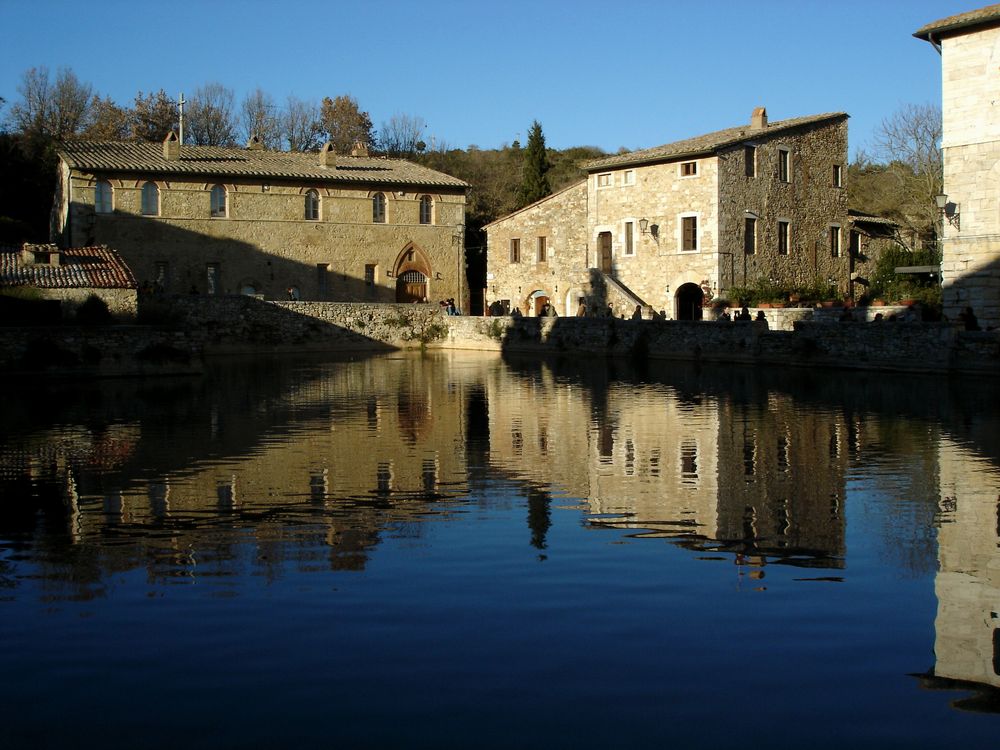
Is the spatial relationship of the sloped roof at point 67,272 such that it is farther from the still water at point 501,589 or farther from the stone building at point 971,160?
the stone building at point 971,160

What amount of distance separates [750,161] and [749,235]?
2855mm

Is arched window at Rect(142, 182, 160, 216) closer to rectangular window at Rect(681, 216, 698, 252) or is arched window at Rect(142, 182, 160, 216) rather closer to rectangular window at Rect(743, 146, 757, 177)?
rectangular window at Rect(681, 216, 698, 252)

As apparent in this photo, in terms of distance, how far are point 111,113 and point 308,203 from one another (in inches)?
723

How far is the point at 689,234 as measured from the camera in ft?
137

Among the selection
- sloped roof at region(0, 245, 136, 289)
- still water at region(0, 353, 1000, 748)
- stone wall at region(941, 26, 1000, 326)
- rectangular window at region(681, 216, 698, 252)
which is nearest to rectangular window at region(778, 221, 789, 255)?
rectangular window at region(681, 216, 698, 252)

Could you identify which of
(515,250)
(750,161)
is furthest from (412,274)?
(750,161)

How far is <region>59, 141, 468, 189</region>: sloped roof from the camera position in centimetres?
4528

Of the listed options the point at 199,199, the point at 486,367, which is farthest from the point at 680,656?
the point at 199,199

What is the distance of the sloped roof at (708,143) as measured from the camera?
40688mm

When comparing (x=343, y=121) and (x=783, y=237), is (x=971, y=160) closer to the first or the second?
(x=783, y=237)

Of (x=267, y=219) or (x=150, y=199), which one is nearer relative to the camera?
(x=150, y=199)

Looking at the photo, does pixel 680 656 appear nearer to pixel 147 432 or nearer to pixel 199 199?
pixel 147 432

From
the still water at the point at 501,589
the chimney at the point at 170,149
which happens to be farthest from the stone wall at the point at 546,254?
the still water at the point at 501,589

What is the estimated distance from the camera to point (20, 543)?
899 cm
